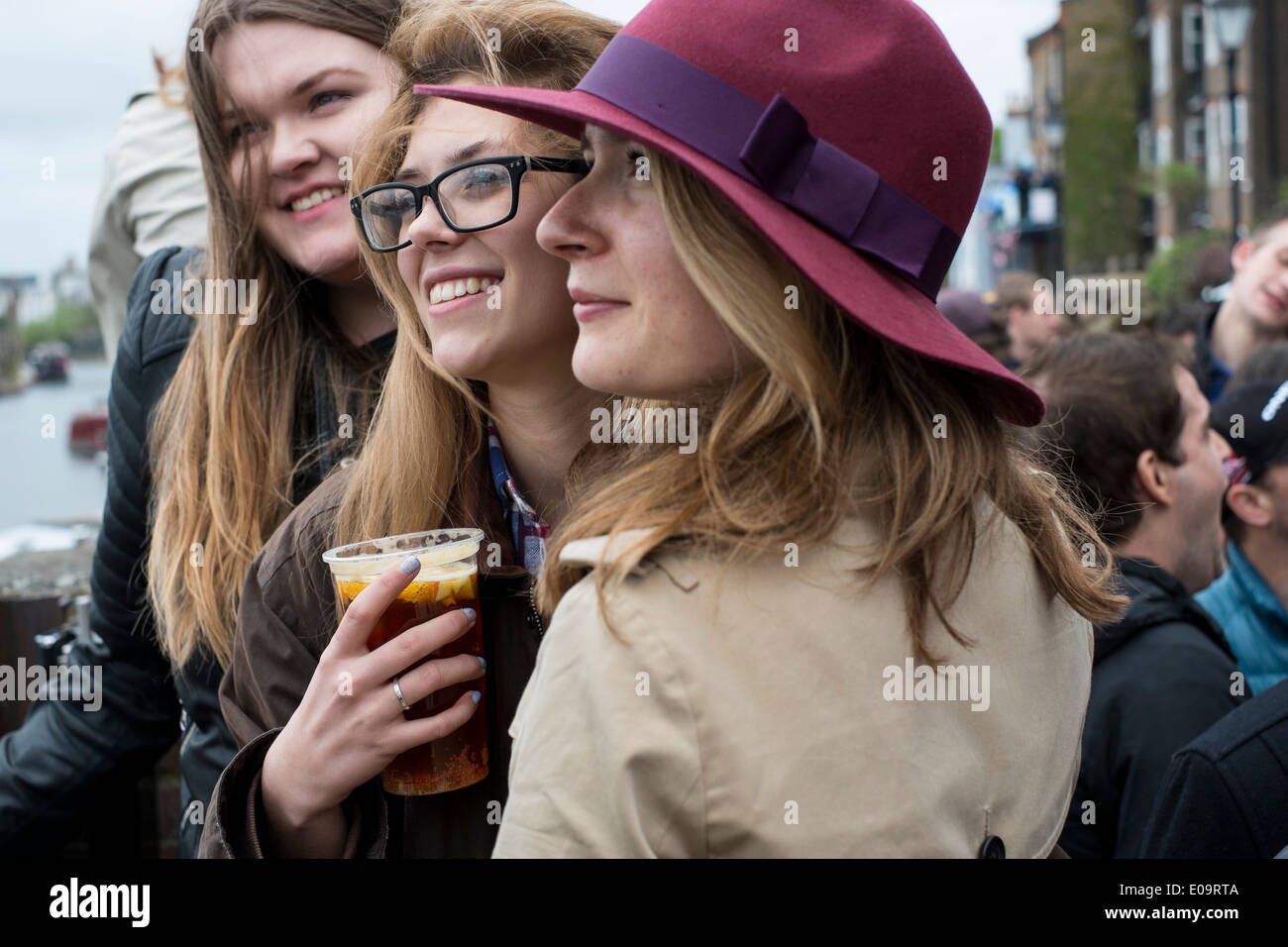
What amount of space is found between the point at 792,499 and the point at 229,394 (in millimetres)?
1573

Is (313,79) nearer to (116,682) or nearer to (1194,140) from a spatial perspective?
(116,682)

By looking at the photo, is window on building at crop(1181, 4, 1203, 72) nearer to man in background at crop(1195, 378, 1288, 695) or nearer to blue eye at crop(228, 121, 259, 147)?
man in background at crop(1195, 378, 1288, 695)

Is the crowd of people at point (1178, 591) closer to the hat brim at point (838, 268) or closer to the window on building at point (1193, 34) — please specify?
the hat brim at point (838, 268)

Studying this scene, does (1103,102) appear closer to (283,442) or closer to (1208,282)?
(1208,282)

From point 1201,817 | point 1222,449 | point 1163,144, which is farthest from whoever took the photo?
point 1163,144

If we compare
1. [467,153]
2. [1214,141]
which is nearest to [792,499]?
[467,153]

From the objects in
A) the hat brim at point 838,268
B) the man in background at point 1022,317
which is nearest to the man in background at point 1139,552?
the hat brim at point 838,268

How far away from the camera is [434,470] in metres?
2.06

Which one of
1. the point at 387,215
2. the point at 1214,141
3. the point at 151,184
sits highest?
the point at 1214,141

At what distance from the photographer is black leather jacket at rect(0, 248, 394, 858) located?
2754 mm

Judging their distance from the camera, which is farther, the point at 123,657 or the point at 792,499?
the point at 123,657

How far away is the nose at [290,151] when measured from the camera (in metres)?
2.59
